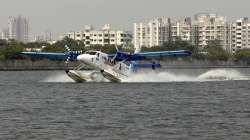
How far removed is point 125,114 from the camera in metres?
45.1

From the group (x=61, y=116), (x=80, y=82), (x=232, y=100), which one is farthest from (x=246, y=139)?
(x=80, y=82)

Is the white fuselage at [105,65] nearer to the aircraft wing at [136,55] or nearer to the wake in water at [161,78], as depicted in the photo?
the aircraft wing at [136,55]

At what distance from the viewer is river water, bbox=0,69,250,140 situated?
36.4m

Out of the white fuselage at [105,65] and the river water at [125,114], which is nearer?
the river water at [125,114]

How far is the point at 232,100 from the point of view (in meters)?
57.1

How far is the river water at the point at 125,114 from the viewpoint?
36.4 m

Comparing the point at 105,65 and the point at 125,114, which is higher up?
the point at 105,65

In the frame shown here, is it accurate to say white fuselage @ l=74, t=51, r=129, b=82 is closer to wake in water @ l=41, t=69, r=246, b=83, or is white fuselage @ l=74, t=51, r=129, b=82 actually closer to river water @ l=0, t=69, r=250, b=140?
wake in water @ l=41, t=69, r=246, b=83

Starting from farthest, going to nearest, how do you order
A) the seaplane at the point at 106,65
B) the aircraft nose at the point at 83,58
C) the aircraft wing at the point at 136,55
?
the aircraft wing at the point at 136,55 → the seaplane at the point at 106,65 → the aircraft nose at the point at 83,58

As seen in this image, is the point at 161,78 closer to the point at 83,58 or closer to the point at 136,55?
the point at 136,55

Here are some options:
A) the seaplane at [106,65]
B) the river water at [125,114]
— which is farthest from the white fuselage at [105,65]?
the river water at [125,114]

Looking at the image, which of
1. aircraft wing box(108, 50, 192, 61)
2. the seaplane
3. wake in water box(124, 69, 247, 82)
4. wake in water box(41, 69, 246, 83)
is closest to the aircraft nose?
the seaplane

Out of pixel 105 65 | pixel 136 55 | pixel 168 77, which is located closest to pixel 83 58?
pixel 105 65

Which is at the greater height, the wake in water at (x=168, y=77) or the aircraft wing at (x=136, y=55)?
the aircraft wing at (x=136, y=55)
